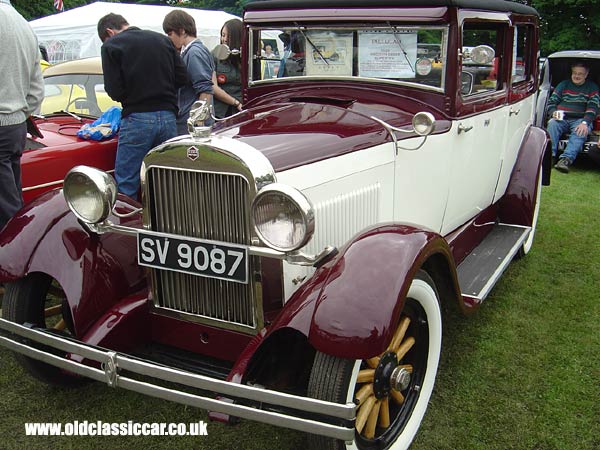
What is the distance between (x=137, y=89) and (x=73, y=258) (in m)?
2.01

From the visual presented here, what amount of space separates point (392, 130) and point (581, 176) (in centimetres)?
570

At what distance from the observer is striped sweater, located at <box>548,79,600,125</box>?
7.70 metres

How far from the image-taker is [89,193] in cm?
237

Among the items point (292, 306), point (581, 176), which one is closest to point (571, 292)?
point (292, 306)

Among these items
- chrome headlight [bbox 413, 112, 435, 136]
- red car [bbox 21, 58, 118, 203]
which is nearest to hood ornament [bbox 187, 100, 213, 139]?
chrome headlight [bbox 413, 112, 435, 136]

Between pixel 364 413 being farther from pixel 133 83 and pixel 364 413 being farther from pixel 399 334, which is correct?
pixel 133 83


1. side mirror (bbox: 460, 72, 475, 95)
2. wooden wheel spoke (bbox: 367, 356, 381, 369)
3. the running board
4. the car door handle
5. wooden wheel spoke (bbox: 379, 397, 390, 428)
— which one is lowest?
wooden wheel spoke (bbox: 379, 397, 390, 428)

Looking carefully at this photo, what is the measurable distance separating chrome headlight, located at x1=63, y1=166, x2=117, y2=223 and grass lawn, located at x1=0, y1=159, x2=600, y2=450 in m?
0.93

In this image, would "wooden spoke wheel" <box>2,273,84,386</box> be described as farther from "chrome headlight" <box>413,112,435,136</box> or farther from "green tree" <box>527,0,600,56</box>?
"green tree" <box>527,0,600,56</box>

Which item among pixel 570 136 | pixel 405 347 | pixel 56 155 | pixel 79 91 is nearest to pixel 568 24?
pixel 570 136

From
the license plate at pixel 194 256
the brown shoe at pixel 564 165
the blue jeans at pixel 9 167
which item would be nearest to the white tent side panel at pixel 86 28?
the brown shoe at pixel 564 165

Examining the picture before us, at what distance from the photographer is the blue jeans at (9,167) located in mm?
3316

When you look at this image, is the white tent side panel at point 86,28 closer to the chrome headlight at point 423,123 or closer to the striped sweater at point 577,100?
the striped sweater at point 577,100

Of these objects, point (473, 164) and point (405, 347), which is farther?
point (473, 164)
